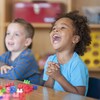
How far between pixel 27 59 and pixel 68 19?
0.33 metres

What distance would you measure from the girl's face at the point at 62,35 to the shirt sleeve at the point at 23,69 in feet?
0.73

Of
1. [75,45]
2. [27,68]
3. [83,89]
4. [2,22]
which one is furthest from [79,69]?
[2,22]

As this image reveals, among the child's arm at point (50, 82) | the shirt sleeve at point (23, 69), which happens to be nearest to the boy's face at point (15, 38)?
the shirt sleeve at point (23, 69)

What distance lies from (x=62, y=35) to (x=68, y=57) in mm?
118

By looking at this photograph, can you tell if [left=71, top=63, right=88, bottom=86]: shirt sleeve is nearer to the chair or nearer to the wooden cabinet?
the chair

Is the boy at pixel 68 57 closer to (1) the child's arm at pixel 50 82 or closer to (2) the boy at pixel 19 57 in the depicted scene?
(1) the child's arm at pixel 50 82

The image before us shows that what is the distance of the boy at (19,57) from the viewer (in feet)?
5.14

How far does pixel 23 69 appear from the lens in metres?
1.59

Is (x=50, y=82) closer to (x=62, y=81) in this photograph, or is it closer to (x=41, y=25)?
(x=62, y=81)

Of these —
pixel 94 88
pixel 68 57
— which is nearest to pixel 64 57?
pixel 68 57

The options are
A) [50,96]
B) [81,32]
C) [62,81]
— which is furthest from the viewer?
[81,32]

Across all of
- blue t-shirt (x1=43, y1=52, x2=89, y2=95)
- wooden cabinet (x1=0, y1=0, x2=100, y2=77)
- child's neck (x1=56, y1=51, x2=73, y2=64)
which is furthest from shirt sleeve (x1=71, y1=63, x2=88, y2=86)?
wooden cabinet (x1=0, y1=0, x2=100, y2=77)

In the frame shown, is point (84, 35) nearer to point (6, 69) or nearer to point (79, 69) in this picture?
point (79, 69)

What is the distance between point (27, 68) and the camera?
1.62 meters
